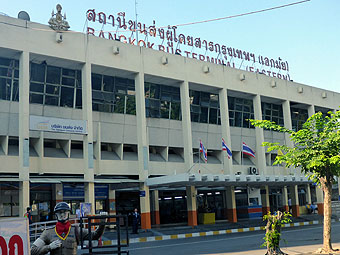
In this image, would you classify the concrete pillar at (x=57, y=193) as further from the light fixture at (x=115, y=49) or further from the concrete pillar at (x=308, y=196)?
the concrete pillar at (x=308, y=196)

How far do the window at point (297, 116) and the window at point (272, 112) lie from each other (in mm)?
1842

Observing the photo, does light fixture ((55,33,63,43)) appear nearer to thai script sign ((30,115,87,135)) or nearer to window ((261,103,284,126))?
thai script sign ((30,115,87,135))

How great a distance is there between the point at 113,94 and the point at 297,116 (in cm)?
2318

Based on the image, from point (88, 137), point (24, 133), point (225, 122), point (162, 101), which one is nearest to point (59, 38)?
point (24, 133)

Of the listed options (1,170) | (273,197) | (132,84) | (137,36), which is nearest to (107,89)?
(132,84)

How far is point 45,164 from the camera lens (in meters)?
28.4

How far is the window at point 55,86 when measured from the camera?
29.3 meters

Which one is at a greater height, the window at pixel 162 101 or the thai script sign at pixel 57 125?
the window at pixel 162 101

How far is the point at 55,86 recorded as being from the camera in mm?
30172

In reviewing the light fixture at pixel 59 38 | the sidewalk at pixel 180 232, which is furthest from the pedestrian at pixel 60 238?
the light fixture at pixel 59 38

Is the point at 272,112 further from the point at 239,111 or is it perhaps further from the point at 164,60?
the point at 164,60

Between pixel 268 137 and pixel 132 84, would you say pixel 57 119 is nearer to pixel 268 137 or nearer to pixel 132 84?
pixel 132 84

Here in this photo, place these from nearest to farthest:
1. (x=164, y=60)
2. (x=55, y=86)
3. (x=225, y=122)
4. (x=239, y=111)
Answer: (x=55, y=86) < (x=164, y=60) < (x=225, y=122) < (x=239, y=111)

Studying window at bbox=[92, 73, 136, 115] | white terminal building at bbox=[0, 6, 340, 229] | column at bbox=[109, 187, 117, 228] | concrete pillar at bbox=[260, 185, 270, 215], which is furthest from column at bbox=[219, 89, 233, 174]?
column at bbox=[109, 187, 117, 228]
